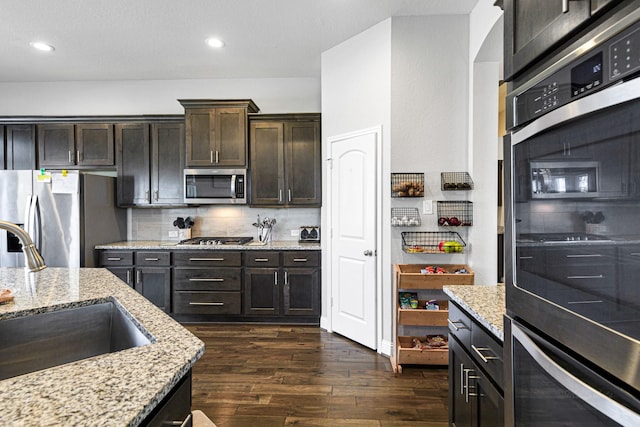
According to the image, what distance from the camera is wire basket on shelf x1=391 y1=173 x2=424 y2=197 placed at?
304 centimetres

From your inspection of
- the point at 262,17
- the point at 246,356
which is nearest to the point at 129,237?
the point at 246,356

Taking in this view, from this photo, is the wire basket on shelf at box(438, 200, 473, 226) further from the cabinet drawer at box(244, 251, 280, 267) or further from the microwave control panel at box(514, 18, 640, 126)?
the microwave control panel at box(514, 18, 640, 126)

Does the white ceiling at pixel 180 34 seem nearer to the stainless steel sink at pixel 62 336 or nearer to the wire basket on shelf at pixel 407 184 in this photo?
the wire basket on shelf at pixel 407 184

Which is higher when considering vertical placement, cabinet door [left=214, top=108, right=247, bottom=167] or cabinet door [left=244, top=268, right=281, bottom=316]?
cabinet door [left=214, top=108, right=247, bottom=167]

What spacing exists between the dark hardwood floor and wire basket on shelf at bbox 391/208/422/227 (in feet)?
3.85

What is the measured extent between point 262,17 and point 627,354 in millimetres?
3358

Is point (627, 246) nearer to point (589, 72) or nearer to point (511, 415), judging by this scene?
point (589, 72)

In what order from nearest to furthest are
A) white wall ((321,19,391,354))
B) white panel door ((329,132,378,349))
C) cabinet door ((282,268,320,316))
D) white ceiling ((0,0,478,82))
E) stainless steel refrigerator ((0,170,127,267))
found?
white ceiling ((0,0,478,82)) < white wall ((321,19,391,354)) < white panel door ((329,132,378,349)) < stainless steel refrigerator ((0,170,127,267)) < cabinet door ((282,268,320,316))

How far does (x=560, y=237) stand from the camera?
0.79 metres

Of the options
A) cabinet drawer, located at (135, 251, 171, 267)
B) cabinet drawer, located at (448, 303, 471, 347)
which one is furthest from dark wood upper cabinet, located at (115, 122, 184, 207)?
cabinet drawer, located at (448, 303, 471, 347)

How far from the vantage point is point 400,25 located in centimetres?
313

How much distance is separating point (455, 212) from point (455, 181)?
264 millimetres

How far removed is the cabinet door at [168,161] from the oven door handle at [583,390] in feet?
13.5

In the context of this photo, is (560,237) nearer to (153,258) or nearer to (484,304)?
(484,304)
